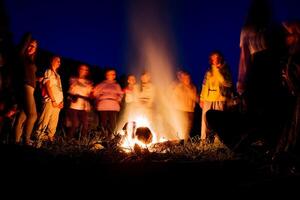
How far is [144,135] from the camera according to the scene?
→ 26.3ft

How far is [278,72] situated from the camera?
6.41m

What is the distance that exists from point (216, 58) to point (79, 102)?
11.3ft

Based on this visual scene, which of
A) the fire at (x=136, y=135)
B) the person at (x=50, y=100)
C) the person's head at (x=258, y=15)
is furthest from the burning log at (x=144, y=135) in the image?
the person's head at (x=258, y=15)

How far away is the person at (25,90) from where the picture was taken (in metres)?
7.54

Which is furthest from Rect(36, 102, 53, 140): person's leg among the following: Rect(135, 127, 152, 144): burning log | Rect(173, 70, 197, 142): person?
Rect(173, 70, 197, 142): person

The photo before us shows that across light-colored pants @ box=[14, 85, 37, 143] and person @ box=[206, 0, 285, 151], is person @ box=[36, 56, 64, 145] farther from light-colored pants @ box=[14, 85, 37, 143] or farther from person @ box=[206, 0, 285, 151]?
person @ box=[206, 0, 285, 151]

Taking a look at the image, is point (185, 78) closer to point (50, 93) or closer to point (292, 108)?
point (50, 93)

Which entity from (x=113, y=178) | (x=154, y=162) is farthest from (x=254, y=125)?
(x=113, y=178)

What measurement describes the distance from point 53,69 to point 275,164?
5.37m

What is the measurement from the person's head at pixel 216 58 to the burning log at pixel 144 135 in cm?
230

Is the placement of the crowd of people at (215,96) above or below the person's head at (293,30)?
below

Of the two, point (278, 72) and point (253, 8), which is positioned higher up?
point (253, 8)

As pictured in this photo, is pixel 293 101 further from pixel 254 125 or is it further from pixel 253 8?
pixel 253 8

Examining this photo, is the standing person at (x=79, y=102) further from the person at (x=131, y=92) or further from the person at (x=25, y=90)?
the person at (x=25, y=90)
